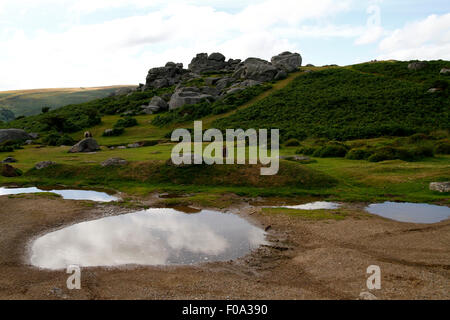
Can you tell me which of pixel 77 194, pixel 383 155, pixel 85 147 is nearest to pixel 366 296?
pixel 77 194

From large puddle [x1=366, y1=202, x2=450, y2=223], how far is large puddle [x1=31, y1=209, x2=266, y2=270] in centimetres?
902

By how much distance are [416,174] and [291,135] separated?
2866 cm

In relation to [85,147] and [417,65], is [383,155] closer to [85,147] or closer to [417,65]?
[85,147]

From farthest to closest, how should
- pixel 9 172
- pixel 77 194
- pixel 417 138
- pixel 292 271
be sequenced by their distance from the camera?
pixel 417 138 < pixel 9 172 < pixel 77 194 < pixel 292 271

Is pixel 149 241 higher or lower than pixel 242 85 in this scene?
lower

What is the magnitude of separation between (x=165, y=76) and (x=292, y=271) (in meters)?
124

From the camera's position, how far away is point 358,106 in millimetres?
67812

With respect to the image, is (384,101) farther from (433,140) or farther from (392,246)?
(392,246)

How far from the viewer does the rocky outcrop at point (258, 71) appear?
101m

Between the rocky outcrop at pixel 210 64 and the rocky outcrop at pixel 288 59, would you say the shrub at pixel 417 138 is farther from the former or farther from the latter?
the rocky outcrop at pixel 210 64

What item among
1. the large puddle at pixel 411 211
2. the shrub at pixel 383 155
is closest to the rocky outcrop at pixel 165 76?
the shrub at pixel 383 155

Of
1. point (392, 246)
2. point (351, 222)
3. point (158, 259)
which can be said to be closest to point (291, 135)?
point (351, 222)

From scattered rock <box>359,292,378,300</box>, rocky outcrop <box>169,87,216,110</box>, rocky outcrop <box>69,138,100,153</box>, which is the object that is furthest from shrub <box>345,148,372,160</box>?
rocky outcrop <box>169,87,216,110</box>
